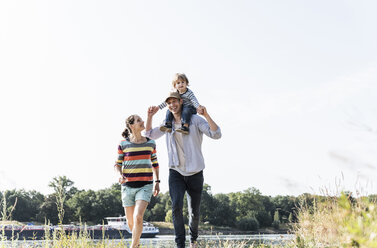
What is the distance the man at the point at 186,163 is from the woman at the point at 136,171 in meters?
0.52

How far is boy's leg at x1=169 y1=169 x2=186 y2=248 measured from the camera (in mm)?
4965

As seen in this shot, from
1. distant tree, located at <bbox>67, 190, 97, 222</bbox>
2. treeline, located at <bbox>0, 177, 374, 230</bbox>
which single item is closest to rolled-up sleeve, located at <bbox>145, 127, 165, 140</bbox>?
treeline, located at <bbox>0, 177, 374, 230</bbox>

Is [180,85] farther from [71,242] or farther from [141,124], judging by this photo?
[71,242]

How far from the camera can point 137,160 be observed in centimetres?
565

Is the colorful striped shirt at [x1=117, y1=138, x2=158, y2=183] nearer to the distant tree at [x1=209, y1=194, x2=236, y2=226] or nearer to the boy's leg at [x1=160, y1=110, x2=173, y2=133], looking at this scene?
the boy's leg at [x1=160, y1=110, x2=173, y2=133]

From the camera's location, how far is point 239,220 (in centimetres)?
8769

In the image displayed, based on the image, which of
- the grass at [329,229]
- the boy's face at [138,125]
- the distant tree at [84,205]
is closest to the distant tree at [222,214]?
the distant tree at [84,205]

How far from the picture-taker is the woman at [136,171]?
5445mm

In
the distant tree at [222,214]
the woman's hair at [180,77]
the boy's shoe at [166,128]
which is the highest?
the woman's hair at [180,77]

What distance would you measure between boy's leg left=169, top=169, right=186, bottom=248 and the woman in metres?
0.57

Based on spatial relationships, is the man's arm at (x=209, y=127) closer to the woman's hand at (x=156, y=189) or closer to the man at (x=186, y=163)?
the man at (x=186, y=163)

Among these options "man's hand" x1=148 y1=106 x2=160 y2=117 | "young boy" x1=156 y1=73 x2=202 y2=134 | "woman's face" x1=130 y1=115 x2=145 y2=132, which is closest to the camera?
"young boy" x1=156 y1=73 x2=202 y2=134

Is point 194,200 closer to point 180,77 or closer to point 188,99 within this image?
point 188,99

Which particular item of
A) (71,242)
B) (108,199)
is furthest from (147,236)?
(71,242)
